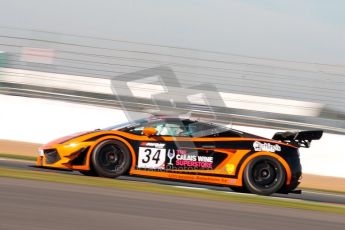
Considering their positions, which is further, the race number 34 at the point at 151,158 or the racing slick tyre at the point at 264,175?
the racing slick tyre at the point at 264,175

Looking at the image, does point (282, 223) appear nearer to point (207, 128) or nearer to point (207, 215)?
point (207, 215)

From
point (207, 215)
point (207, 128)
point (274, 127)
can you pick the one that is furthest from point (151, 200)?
point (274, 127)

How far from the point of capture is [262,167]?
1023cm

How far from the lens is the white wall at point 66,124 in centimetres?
1446

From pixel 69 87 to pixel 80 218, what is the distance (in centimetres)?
1067

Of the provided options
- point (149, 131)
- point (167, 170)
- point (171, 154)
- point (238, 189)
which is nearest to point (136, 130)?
point (149, 131)

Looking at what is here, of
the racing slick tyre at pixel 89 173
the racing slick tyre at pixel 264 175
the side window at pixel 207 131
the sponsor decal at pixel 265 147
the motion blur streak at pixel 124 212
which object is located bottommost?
the motion blur streak at pixel 124 212

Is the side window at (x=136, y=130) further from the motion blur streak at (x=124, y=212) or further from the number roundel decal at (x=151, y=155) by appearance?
the motion blur streak at (x=124, y=212)

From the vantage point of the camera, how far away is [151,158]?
391 inches

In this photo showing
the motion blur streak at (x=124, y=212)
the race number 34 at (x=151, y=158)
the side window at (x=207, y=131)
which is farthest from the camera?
the side window at (x=207, y=131)

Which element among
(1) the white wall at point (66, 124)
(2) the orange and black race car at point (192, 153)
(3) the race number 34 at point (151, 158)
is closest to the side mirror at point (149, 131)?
(2) the orange and black race car at point (192, 153)

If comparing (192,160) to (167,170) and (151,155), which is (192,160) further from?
(151,155)

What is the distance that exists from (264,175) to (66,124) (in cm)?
606

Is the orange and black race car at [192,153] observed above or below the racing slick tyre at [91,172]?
above
